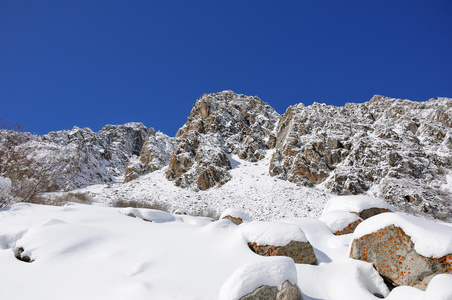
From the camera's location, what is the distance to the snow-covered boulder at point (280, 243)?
18.2 ft

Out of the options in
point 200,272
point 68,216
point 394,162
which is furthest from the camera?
point 394,162

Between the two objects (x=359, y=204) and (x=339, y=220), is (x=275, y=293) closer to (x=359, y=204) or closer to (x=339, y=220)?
(x=339, y=220)

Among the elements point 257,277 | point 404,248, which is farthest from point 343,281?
point 257,277

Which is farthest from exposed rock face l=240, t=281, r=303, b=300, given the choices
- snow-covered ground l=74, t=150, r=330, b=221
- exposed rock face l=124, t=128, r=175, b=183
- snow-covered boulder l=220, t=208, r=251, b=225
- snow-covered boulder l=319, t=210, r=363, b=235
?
exposed rock face l=124, t=128, r=175, b=183

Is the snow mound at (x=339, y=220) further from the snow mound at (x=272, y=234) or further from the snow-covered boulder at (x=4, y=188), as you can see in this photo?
the snow-covered boulder at (x=4, y=188)

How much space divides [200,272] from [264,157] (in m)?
45.2

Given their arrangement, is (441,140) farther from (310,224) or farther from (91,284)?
(91,284)

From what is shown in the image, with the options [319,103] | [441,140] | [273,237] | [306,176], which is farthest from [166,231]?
[319,103]

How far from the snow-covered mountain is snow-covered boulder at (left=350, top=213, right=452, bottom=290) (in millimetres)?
16933

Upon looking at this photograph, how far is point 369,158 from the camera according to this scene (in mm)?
39469

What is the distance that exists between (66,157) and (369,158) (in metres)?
45.7

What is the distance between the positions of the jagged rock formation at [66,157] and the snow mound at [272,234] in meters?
12.8

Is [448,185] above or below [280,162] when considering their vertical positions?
below

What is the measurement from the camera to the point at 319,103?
210 feet
